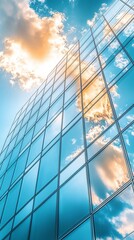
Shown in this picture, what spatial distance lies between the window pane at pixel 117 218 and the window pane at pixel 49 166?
3.70 metres

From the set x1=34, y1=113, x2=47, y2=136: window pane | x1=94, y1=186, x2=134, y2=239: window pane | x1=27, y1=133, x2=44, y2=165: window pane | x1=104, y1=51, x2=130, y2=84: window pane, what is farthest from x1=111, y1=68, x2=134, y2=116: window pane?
x1=34, y1=113, x2=47, y2=136: window pane

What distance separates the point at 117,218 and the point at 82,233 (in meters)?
1.17

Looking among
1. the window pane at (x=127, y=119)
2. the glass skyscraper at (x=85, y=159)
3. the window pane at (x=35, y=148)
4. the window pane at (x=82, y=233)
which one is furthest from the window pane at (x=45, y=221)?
the window pane at (x=35, y=148)

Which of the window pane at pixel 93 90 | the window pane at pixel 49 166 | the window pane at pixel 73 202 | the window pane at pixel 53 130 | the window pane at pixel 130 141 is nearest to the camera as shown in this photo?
the window pane at pixel 130 141

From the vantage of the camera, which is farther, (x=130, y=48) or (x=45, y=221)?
(x=130, y=48)

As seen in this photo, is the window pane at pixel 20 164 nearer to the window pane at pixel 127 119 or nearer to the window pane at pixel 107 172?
the window pane at pixel 107 172

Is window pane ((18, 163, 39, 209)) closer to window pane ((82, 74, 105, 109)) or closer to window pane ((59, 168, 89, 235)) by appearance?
window pane ((59, 168, 89, 235))

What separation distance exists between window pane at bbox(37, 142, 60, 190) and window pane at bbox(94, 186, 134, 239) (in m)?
3.70

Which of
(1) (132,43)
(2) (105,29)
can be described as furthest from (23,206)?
(2) (105,29)

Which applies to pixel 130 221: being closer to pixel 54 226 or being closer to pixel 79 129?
pixel 54 226

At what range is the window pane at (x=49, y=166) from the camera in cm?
1032

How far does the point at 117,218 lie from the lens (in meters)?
6.22

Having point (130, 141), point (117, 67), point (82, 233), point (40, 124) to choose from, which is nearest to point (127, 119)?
point (130, 141)

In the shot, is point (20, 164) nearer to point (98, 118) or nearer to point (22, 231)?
point (22, 231)
